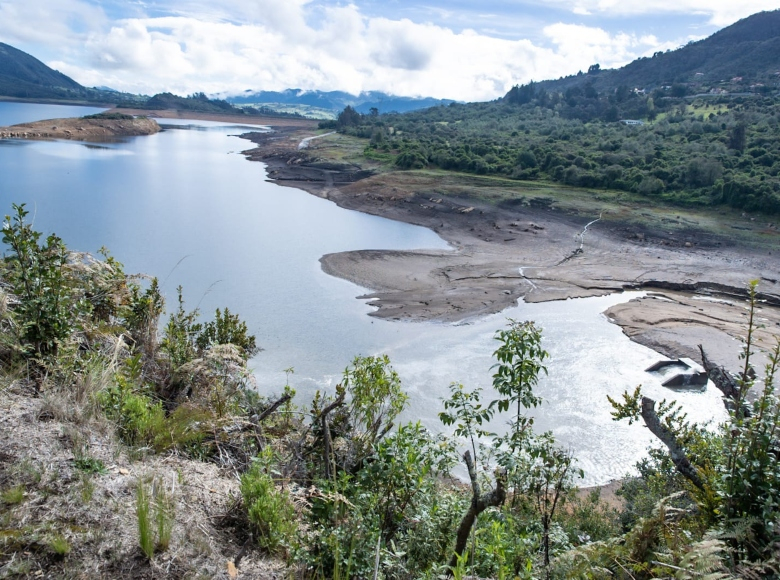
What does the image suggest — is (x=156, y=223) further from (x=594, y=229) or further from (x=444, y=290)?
(x=594, y=229)

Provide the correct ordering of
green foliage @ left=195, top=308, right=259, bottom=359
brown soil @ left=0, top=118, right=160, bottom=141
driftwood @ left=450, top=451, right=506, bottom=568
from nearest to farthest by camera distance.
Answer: driftwood @ left=450, top=451, right=506, bottom=568, green foliage @ left=195, top=308, right=259, bottom=359, brown soil @ left=0, top=118, right=160, bottom=141

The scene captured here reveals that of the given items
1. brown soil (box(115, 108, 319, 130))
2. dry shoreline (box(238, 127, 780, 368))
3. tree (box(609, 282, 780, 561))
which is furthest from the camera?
brown soil (box(115, 108, 319, 130))

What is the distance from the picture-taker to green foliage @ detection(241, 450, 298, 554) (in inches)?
140

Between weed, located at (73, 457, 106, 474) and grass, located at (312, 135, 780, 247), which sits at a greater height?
grass, located at (312, 135, 780, 247)

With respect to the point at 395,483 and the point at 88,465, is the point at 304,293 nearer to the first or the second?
the point at 395,483

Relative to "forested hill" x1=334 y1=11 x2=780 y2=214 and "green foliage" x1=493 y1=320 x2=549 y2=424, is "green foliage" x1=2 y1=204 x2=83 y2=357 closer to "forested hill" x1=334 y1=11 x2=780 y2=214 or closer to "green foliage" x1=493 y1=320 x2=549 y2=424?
"green foliage" x1=493 y1=320 x2=549 y2=424

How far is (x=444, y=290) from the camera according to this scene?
69.9 feet

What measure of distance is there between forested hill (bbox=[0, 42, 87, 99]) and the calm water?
112606 mm

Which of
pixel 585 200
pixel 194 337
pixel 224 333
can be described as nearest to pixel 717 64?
pixel 585 200

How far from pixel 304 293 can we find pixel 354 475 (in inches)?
618

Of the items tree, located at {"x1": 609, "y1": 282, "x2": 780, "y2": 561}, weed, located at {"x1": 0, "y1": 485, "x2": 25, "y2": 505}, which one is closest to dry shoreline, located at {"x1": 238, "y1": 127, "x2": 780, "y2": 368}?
tree, located at {"x1": 609, "y1": 282, "x2": 780, "y2": 561}

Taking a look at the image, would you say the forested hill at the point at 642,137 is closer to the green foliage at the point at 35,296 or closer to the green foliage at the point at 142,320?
the green foliage at the point at 142,320

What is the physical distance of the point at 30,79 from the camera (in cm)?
16575

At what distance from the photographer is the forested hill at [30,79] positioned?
132375 mm
